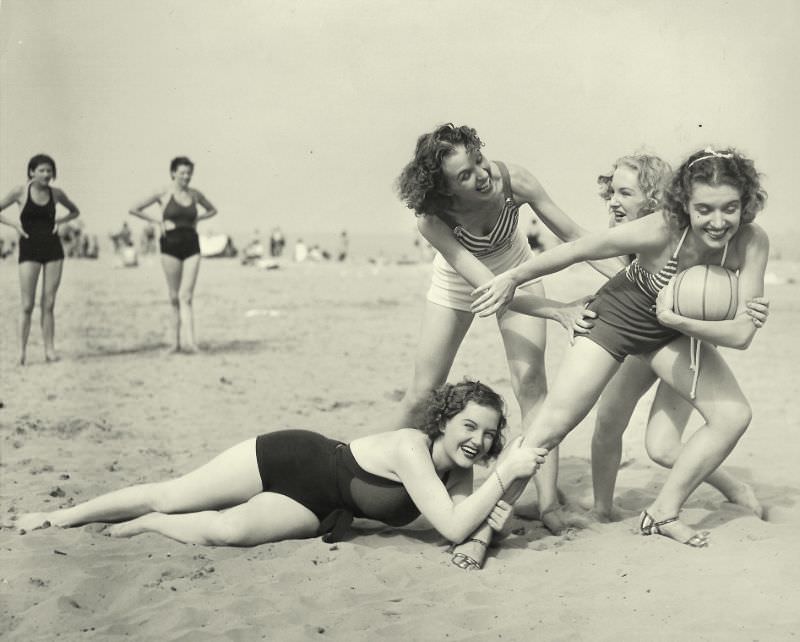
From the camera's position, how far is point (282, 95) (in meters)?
9.13

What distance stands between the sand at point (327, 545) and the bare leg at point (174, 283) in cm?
44

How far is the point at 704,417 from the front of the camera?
4641 mm

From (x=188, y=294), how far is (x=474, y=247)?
21.8 feet

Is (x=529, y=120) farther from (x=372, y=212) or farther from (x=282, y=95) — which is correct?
(x=372, y=212)

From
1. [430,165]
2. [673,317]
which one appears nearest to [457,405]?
[673,317]

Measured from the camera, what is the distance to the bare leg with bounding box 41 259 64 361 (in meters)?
10.7

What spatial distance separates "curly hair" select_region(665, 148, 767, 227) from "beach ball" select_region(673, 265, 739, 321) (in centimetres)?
23

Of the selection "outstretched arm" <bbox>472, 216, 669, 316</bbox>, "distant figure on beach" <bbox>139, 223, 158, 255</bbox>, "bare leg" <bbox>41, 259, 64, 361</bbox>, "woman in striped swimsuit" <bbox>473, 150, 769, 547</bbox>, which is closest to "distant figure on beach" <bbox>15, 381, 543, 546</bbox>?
"woman in striped swimsuit" <bbox>473, 150, 769, 547</bbox>

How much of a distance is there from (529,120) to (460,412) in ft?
11.2

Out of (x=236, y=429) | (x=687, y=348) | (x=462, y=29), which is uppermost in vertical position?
(x=462, y=29)

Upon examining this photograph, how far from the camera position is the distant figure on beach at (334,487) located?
455 centimetres

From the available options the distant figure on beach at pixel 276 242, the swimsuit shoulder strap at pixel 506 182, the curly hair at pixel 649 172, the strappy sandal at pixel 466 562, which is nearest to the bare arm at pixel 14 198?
the swimsuit shoulder strap at pixel 506 182

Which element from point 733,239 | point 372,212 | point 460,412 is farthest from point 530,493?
point 372,212

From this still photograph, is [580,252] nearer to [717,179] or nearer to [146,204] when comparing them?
[717,179]
